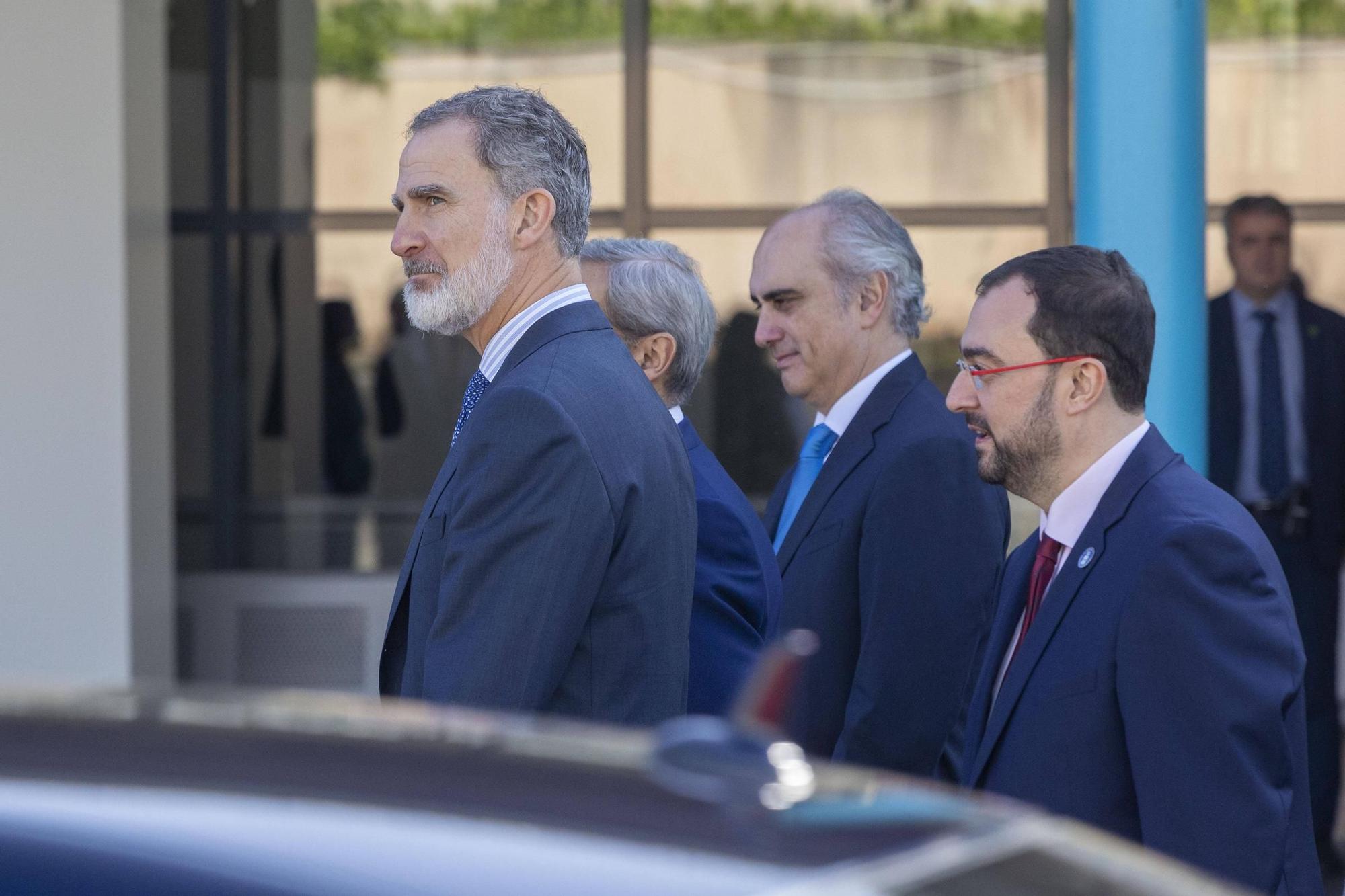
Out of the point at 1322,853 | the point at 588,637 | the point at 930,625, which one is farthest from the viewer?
Result: the point at 1322,853

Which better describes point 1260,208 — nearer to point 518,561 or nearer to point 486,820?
point 518,561

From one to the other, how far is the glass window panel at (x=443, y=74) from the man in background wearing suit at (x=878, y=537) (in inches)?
169

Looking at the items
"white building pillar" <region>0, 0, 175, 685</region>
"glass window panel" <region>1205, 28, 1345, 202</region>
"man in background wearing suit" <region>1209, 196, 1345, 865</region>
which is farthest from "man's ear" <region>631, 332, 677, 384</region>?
"glass window panel" <region>1205, 28, 1345, 202</region>

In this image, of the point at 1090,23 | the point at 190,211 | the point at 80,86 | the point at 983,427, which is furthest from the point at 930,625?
the point at 190,211

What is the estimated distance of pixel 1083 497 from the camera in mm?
2709

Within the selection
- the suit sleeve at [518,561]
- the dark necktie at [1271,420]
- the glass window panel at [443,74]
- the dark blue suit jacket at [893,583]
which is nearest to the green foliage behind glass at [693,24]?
the glass window panel at [443,74]

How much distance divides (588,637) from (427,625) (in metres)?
0.23

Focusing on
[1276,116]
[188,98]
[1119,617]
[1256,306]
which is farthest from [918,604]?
[188,98]

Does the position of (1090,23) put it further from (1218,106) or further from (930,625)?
(1218,106)

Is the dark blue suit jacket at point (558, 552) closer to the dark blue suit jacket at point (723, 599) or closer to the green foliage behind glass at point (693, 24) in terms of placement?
the dark blue suit jacket at point (723, 599)

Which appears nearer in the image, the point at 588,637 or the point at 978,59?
the point at 588,637

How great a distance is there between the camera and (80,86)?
6.37m

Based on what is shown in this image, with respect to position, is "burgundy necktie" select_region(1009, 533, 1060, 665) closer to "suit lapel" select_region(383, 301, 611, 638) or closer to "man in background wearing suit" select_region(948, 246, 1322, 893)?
"man in background wearing suit" select_region(948, 246, 1322, 893)

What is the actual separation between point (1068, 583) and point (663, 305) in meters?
1.16
